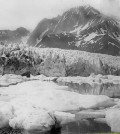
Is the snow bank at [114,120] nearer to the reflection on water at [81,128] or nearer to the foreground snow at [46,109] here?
the foreground snow at [46,109]

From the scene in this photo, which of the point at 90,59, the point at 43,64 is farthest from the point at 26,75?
the point at 90,59

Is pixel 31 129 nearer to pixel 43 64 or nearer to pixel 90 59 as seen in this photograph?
pixel 43 64

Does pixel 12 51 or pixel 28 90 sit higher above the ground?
pixel 12 51

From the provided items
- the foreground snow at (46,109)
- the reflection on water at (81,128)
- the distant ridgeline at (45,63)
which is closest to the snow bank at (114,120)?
the foreground snow at (46,109)

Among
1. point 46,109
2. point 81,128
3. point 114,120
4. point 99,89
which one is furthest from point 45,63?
point 114,120

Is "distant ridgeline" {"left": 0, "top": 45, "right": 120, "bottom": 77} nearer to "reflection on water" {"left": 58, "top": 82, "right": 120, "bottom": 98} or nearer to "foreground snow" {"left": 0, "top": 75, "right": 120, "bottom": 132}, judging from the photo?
"reflection on water" {"left": 58, "top": 82, "right": 120, "bottom": 98}

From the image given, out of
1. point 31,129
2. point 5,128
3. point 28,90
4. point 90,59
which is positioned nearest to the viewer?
point 31,129

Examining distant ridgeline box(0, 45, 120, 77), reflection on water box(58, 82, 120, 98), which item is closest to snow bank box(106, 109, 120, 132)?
reflection on water box(58, 82, 120, 98)

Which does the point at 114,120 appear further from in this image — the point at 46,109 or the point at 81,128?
the point at 46,109
